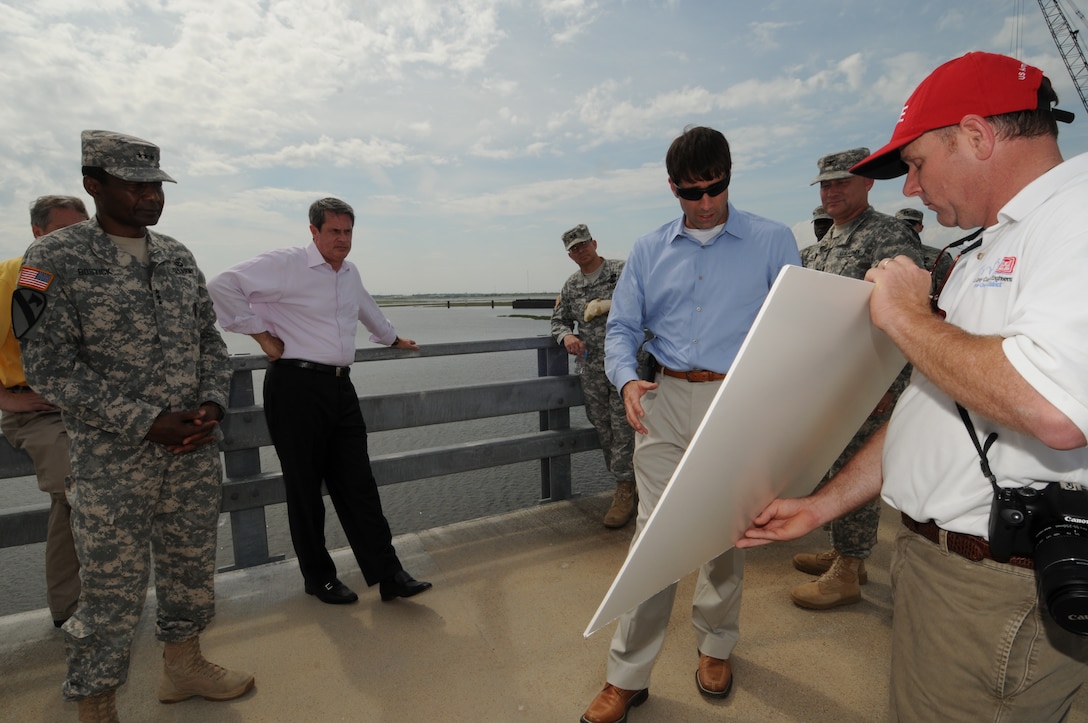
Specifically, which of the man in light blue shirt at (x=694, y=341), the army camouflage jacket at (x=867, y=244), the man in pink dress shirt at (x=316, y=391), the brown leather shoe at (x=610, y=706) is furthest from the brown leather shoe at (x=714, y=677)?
Answer: the army camouflage jacket at (x=867, y=244)

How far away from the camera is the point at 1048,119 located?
1.15 metres

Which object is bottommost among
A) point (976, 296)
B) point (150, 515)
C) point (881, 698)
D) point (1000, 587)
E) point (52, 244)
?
point (881, 698)

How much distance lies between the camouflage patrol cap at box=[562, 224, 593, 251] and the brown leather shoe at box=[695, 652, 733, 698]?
10.5 feet

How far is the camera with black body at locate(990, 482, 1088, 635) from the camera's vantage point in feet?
3.16

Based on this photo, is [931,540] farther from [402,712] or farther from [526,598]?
[526,598]

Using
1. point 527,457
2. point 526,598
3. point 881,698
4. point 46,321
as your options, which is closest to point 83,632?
point 46,321

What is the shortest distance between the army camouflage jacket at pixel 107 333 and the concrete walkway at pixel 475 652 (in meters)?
1.15

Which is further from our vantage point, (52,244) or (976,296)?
(52,244)

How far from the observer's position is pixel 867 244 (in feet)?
11.2

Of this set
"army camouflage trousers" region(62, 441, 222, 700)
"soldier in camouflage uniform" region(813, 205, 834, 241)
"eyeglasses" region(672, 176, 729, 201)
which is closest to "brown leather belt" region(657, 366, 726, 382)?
"eyeglasses" region(672, 176, 729, 201)

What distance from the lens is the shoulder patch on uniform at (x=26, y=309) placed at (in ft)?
6.81

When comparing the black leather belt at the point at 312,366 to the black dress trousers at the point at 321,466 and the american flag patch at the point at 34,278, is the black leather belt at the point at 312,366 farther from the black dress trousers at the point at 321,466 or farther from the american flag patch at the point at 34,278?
the american flag patch at the point at 34,278

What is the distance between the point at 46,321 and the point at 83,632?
1.07 m

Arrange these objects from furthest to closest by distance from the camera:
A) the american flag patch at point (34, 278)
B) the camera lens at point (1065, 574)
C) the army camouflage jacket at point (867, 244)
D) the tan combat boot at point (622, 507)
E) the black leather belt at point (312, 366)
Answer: the tan combat boot at point (622, 507) → the army camouflage jacket at point (867, 244) → the black leather belt at point (312, 366) → the american flag patch at point (34, 278) → the camera lens at point (1065, 574)
